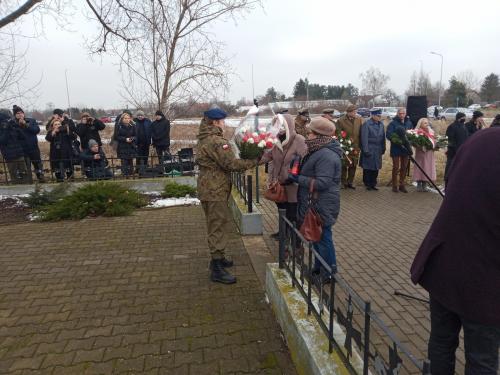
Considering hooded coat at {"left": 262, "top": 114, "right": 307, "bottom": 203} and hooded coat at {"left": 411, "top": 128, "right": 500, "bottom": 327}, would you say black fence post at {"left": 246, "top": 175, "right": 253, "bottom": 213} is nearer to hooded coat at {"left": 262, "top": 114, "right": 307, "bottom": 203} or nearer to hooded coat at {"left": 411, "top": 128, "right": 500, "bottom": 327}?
hooded coat at {"left": 262, "top": 114, "right": 307, "bottom": 203}

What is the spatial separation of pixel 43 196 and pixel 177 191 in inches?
104

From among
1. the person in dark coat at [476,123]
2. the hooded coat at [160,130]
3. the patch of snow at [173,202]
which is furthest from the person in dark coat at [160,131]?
the person in dark coat at [476,123]

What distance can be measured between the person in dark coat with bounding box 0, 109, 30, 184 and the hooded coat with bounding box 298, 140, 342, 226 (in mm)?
7443

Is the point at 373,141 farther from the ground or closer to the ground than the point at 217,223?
farther from the ground

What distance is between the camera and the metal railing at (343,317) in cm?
191

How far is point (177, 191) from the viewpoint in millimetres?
8711

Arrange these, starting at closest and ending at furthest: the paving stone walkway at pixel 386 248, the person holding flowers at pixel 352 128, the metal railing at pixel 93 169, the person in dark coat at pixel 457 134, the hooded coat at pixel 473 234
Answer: the hooded coat at pixel 473 234 → the paving stone walkway at pixel 386 248 → the metal railing at pixel 93 169 → the person in dark coat at pixel 457 134 → the person holding flowers at pixel 352 128

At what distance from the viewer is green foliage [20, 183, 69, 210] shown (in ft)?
26.1

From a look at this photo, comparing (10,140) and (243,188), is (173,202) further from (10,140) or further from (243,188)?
(10,140)

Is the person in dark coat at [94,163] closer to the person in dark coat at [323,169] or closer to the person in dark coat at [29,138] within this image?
the person in dark coat at [29,138]

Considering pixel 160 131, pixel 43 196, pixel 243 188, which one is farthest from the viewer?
pixel 160 131

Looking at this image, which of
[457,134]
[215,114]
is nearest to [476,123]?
[457,134]

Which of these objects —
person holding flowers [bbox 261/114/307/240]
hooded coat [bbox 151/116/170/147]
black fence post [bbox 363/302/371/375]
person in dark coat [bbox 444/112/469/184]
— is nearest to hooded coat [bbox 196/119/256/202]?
person holding flowers [bbox 261/114/307/240]

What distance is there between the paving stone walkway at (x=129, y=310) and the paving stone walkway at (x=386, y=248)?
3.68 feet
